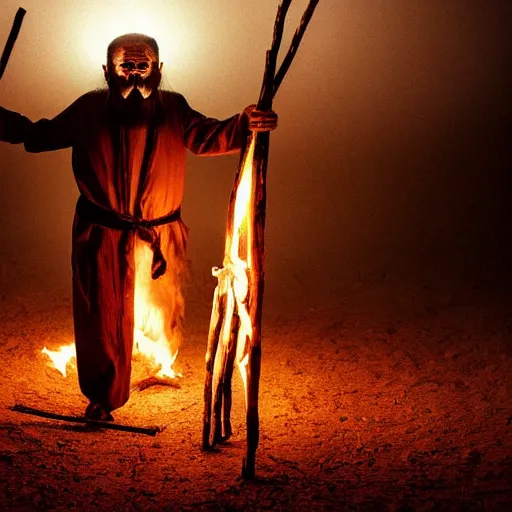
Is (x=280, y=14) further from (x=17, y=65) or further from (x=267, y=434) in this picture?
(x=17, y=65)

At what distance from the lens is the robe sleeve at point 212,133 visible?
4285mm

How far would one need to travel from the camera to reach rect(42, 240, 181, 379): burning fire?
4922 millimetres

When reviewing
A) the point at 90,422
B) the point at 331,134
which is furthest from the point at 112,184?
the point at 331,134

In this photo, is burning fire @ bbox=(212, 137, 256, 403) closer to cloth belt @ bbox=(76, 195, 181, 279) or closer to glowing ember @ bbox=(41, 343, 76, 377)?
cloth belt @ bbox=(76, 195, 181, 279)

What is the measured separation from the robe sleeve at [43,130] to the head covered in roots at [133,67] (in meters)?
0.26

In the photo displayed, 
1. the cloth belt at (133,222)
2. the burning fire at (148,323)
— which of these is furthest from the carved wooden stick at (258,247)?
the burning fire at (148,323)

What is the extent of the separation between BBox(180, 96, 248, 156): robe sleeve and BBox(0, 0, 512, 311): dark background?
364cm

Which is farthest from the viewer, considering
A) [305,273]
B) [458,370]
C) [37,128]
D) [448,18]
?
[448,18]

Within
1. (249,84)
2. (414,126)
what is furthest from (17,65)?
(414,126)

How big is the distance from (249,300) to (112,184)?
115cm

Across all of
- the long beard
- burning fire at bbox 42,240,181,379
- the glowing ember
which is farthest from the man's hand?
the glowing ember

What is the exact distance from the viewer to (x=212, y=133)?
4.45 meters

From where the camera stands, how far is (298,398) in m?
5.24

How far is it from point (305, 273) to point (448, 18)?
740 centimetres
